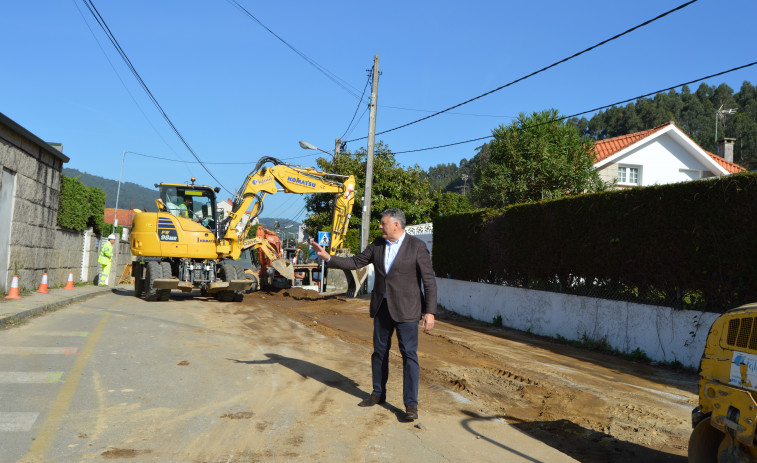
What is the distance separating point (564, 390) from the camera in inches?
275

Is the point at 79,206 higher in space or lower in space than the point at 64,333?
higher

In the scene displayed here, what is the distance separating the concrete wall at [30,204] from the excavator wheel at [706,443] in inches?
602

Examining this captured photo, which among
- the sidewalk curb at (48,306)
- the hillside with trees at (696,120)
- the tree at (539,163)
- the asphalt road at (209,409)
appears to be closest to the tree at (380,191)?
the tree at (539,163)

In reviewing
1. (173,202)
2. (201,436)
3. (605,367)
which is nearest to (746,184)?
(605,367)

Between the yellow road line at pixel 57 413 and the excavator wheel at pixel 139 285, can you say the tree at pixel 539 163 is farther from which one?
the yellow road line at pixel 57 413

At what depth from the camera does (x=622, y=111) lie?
90312 mm

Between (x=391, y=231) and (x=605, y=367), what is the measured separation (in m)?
5.07

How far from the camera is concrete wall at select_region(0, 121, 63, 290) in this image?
49.2ft

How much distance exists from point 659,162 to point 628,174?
1.61 meters

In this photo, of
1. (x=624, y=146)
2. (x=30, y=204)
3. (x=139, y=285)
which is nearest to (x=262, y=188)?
(x=139, y=285)

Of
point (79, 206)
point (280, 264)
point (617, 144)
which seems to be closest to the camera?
point (79, 206)

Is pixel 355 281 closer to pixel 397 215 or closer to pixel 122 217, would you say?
pixel 397 215

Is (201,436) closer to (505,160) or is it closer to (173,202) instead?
(173,202)

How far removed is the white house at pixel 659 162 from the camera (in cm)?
2966
